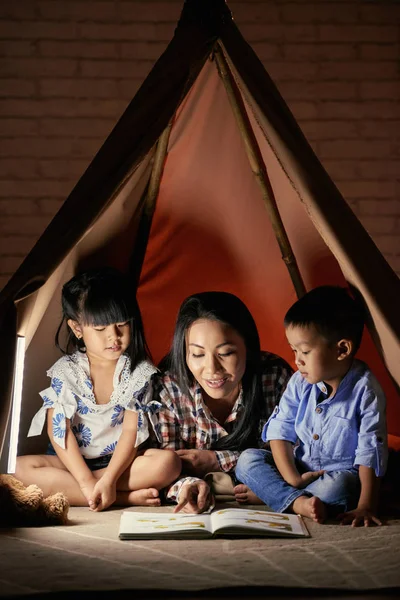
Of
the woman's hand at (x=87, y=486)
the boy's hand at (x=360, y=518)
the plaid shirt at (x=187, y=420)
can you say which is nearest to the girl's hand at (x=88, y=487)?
the woman's hand at (x=87, y=486)

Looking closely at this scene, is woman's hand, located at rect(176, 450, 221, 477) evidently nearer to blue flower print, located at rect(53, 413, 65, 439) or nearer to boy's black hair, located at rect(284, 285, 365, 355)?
blue flower print, located at rect(53, 413, 65, 439)

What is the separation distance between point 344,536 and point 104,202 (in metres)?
0.86

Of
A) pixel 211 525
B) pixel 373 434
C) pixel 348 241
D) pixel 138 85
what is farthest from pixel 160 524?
pixel 138 85

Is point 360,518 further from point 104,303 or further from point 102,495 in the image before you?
point 104,303

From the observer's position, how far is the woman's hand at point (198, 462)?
2.11 meters

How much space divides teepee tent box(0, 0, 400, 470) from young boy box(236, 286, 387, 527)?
0.08m

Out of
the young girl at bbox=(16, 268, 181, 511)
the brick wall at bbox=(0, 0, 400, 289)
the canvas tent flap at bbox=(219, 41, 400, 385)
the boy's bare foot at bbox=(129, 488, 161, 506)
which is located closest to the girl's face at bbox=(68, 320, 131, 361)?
the young girl at bbox=(16, 268, 181, 511)

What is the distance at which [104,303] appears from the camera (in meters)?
2.10

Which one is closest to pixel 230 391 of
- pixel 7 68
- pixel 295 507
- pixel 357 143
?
pixel 295 507

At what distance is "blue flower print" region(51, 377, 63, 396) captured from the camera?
2145mm

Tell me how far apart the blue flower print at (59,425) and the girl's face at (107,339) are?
0.18 m

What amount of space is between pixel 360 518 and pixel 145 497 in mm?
516

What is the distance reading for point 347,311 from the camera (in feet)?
6.48

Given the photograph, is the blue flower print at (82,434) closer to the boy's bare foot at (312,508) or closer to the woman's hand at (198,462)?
the woman's hand at (198,462)
